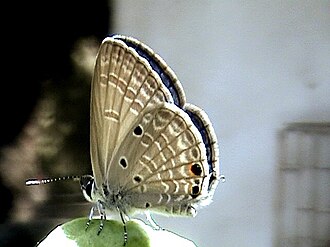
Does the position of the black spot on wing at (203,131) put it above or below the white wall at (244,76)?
below

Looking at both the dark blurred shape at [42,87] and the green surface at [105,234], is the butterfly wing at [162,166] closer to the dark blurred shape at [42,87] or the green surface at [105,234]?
the green surface at [105,234]

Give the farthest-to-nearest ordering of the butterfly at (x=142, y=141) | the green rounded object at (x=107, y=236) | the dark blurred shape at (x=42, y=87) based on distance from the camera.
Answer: the dark blurred shape at (x=42, y=87) < the butterfly at (x=142, y=141) < the green rounded object at (x=107, y=236)

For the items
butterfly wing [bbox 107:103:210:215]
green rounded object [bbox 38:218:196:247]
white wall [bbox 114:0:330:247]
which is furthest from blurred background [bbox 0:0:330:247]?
green rounded object [bbox 38:218:196:247]

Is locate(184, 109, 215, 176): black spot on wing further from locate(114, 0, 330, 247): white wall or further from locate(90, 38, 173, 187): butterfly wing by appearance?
locate(114, 0, 330, 247): white wall

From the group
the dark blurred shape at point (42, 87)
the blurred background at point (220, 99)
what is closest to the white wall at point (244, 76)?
the blurred background at point (220, 99)

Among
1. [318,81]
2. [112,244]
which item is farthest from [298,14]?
[112,244]

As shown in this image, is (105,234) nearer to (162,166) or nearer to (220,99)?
(162,166)

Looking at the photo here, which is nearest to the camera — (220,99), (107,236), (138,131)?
(107,236)

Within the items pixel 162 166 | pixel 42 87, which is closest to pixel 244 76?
pixel 42 87
